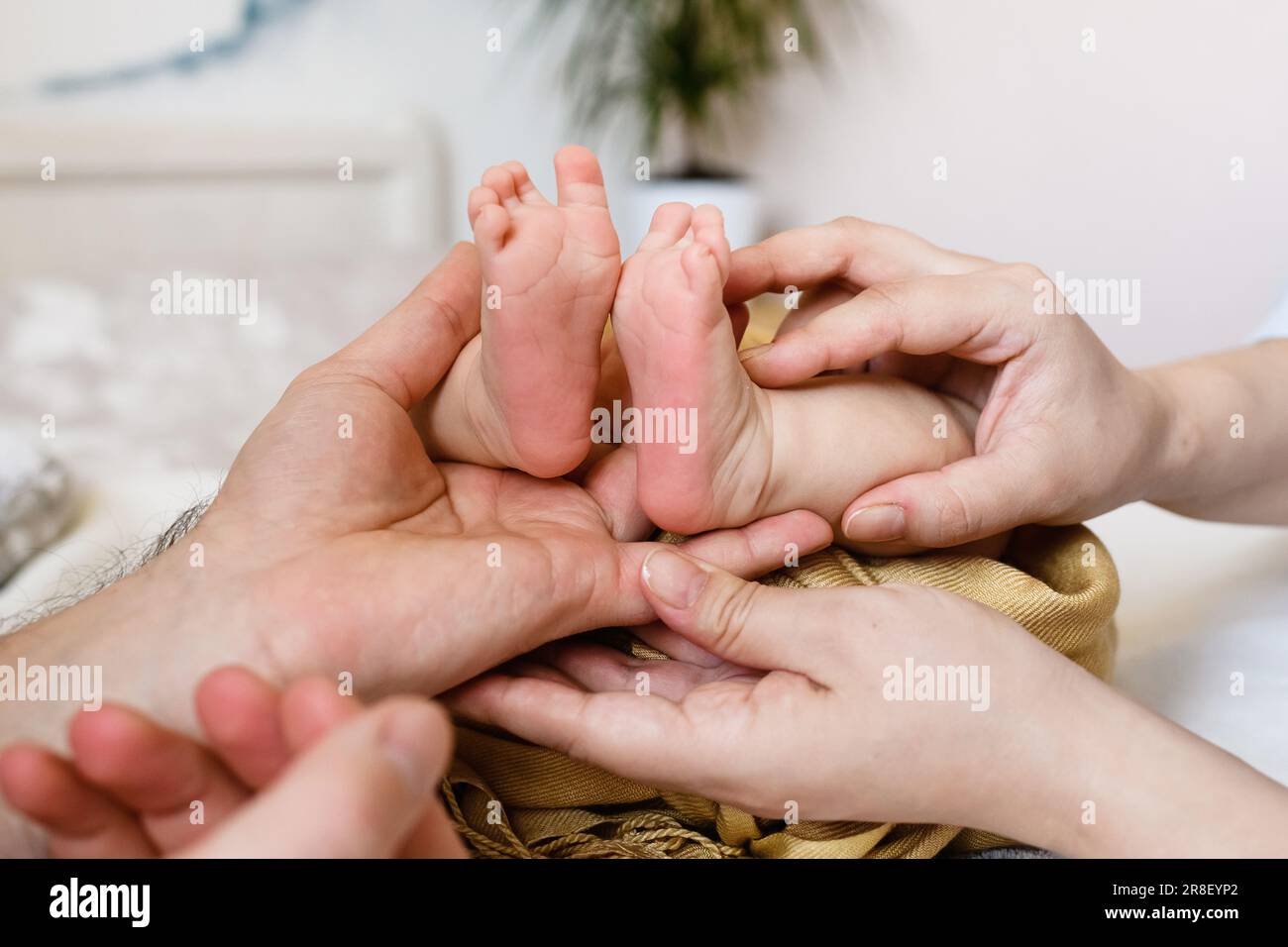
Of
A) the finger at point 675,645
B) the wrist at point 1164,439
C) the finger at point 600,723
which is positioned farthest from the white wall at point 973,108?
Answer: the finger at point 600,723

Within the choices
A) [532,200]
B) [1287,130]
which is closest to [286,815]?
[532,200]

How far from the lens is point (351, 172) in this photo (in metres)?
2.31

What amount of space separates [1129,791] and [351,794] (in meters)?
0.49

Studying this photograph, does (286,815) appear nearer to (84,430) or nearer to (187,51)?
(84,430)

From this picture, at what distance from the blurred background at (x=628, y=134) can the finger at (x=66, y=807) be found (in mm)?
1195

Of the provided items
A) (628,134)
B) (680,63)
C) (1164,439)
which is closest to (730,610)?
(1164,439)

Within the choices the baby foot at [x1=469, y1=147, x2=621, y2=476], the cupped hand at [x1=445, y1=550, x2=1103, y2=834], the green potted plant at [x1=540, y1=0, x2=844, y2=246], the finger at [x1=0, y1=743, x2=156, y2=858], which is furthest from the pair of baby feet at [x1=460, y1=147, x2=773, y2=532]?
the green potted plant at [x1=540, y1=0, x2=844, y2=246]

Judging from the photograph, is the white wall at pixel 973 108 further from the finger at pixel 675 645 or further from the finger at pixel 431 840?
the finger at pixel 431 840

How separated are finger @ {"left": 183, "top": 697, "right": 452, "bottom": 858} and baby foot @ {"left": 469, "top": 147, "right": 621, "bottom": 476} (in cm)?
38

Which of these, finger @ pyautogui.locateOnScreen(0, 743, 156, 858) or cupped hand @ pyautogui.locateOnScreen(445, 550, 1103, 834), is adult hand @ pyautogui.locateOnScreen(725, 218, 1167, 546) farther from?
finger @ pyautogui.locateOnScreen(0, 743, 156, 858)

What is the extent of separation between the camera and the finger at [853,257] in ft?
2.99

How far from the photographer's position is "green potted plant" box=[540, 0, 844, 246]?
2367 mm

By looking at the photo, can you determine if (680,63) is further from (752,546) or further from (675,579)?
(675,579)

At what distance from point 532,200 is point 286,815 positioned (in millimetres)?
526
